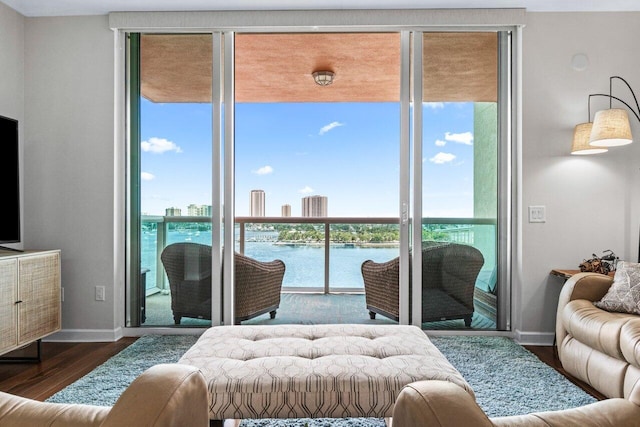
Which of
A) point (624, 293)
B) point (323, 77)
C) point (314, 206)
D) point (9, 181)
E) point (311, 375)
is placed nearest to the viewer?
point (311, 375)

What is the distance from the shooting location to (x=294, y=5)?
3.18 metres

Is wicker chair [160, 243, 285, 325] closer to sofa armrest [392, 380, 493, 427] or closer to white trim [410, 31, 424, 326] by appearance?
white trim [410, 31, 424, 326]

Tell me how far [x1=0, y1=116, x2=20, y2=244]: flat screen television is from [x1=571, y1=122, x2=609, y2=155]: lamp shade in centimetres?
393

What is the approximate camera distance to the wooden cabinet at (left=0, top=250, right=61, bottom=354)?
8.38 feet

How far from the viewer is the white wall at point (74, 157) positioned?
3.30 m

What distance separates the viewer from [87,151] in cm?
330

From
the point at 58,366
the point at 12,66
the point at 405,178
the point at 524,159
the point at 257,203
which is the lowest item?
the point at 58,366

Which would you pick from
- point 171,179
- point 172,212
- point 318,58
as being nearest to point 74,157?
point 171,179

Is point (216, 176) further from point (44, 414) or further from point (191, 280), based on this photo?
point (44, 414)

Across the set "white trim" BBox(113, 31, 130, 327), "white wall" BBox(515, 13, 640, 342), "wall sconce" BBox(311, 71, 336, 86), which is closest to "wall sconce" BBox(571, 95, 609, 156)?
"white wall" BBox(515, 13, 640, 342)

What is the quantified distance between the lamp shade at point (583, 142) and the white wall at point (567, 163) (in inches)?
4.5

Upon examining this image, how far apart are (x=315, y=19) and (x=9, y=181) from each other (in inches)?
96.0

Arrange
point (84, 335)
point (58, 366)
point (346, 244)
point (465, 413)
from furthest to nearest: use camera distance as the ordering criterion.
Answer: point (346, 244) → point (84, 335) → point (58, 366) → point (465, 413)

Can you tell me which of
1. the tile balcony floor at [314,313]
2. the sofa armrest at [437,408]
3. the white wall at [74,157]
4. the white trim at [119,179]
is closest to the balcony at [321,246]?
the tile balcony floor at [314,313]
